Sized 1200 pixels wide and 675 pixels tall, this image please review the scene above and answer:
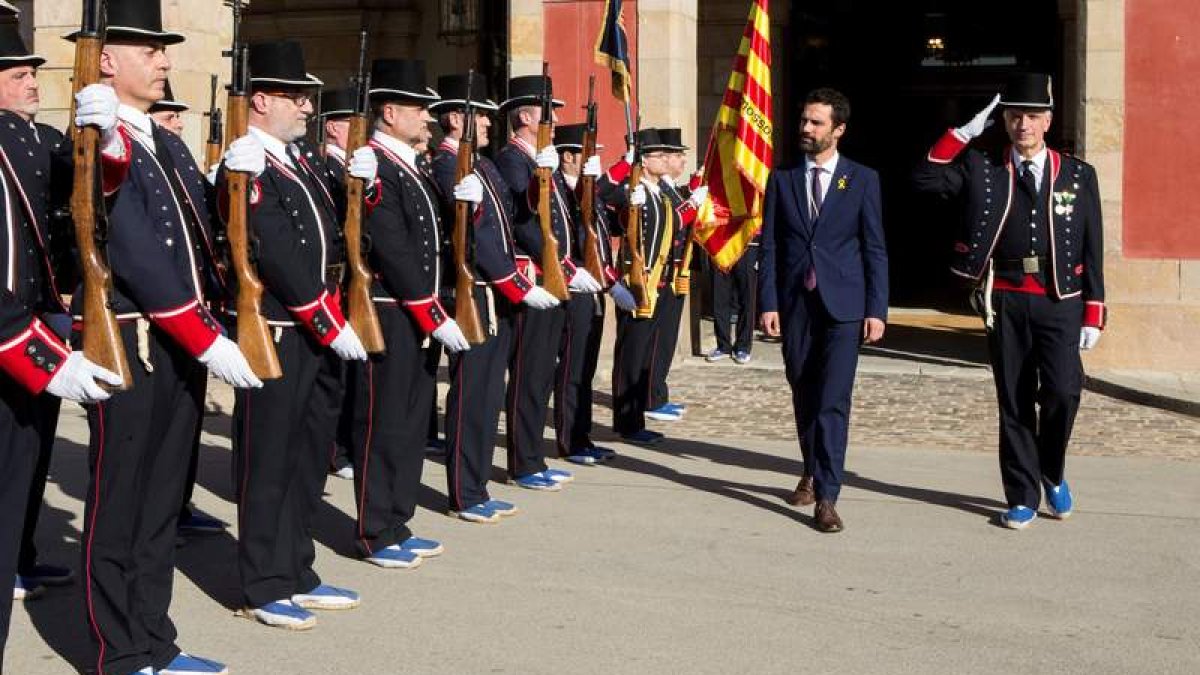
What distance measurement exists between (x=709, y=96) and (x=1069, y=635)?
48.1ft

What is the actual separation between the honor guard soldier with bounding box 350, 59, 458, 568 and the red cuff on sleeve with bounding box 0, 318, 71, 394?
232 centimetres

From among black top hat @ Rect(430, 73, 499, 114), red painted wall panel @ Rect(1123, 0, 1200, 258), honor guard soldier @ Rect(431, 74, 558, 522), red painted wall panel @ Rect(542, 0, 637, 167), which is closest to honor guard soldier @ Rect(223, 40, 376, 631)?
honor guard soldier @ Rect(431, 74, 558, 522)

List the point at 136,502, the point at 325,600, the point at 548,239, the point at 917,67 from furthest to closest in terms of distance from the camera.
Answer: the point at 917,67 → the point at 548,239 → the point at 325,600 → the point at 136,502

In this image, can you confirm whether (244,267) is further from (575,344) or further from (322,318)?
(575,344)

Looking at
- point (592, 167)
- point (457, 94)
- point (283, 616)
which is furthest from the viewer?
point (592, 167)

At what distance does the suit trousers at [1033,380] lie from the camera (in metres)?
8.07

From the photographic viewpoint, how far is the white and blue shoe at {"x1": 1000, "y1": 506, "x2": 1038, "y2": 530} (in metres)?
8.00

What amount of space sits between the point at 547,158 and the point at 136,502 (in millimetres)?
3635

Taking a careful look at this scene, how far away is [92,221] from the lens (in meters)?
4.87

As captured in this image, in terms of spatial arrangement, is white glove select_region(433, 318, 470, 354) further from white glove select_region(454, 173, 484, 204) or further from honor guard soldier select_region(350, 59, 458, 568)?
white glove select_region(454, 173, 484, 204)

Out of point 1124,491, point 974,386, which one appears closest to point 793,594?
point 1124,491

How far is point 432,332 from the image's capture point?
718 centimetres

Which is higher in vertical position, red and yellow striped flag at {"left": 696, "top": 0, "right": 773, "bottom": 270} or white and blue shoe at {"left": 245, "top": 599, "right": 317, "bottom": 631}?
red and yellow striped flag at {"left": 696, "top": 0, "right": 773, "bottom": 270}

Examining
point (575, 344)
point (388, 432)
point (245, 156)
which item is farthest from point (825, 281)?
point (245, 156)
